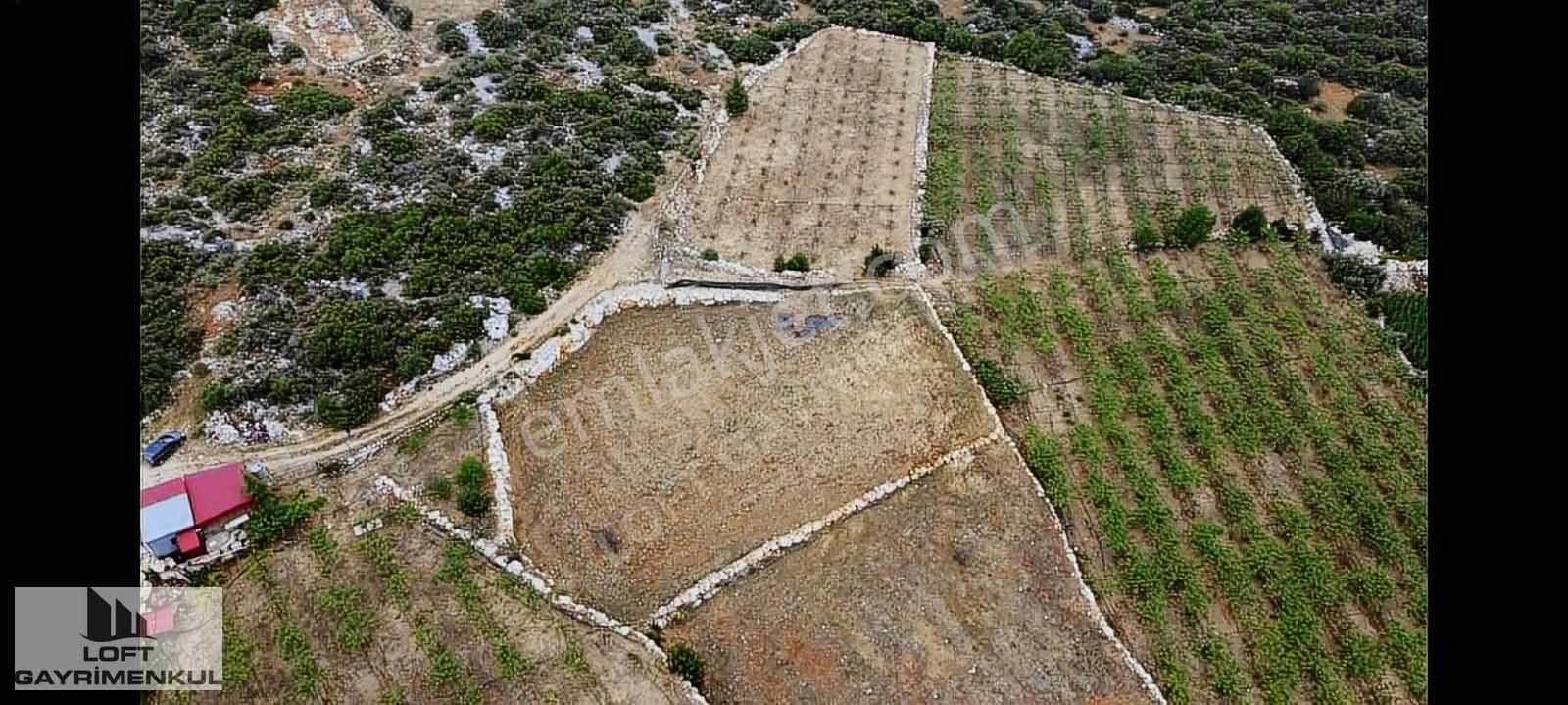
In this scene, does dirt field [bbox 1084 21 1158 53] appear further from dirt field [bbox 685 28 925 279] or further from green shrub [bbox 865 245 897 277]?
green shrub [bbox 865 245 897 277]

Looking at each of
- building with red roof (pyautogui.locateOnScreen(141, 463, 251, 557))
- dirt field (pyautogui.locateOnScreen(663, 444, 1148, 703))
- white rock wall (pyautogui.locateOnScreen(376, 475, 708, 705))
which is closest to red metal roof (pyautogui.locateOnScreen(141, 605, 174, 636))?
building with red roof (pyautogui.locateOnScreen(141, 463, 251, 557))

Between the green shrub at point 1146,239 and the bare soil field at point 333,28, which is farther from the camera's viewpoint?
the bare soil field at point 333,28

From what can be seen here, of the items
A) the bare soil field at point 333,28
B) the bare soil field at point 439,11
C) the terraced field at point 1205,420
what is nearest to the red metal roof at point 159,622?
the terraced field at point 1205,420

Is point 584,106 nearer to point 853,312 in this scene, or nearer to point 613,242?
point 613,242

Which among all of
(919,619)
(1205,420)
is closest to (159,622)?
(919,619)

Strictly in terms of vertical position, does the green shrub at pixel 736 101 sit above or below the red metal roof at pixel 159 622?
above

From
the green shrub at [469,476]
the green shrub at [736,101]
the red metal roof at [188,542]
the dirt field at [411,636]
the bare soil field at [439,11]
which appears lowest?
the dirt field at [411,636]

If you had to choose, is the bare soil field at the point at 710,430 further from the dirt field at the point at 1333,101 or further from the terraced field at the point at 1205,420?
the dirt field at the point at 1333,101

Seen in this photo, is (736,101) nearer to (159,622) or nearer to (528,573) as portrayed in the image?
(528,573)
